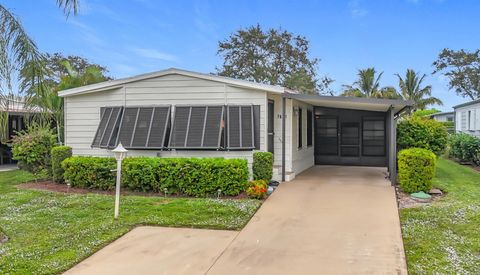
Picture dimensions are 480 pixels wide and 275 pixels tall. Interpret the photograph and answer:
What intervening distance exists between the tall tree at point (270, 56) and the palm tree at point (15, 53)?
86.1 ft

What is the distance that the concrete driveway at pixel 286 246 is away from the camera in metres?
4.58

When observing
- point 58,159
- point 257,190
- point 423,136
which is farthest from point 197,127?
point 423,136

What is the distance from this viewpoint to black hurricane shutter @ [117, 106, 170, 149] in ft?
32.7

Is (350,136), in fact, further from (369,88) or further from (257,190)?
(369,88)

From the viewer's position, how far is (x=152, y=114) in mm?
10180

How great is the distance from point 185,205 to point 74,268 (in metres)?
3.23

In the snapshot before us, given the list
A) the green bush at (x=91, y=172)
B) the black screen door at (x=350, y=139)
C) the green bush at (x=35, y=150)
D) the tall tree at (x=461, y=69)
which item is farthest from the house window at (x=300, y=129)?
the tall tree at (x=461, y=69)

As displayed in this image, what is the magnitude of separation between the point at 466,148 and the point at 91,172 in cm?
1425

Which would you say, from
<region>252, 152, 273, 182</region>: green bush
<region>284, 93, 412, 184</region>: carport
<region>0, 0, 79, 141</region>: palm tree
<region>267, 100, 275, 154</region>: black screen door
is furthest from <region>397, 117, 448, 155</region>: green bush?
<region>0, 0, 79, 141</region>: palm tree

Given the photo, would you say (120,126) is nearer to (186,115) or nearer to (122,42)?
(186,115)

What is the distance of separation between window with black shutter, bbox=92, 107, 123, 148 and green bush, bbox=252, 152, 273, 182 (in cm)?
384

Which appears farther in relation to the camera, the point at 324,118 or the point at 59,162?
the point at 324,118

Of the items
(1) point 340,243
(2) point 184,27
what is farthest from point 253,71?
(1) point 340,243

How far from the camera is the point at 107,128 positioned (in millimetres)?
10305
